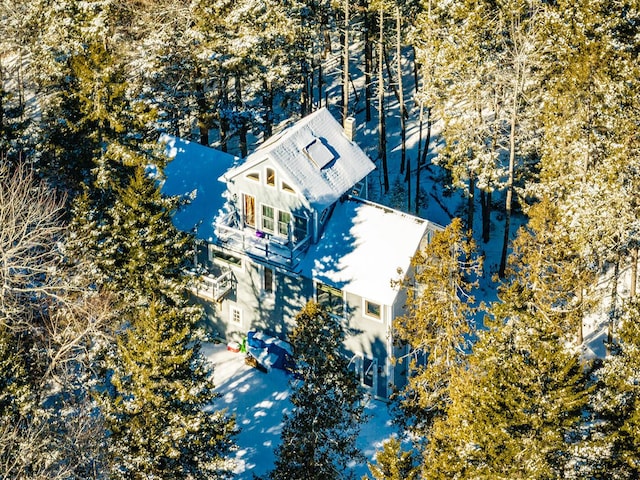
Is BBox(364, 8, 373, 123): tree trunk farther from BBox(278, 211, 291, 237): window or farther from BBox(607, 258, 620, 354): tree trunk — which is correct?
BBox(607, 258, 620, 354): tree trunk

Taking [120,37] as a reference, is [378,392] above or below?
below

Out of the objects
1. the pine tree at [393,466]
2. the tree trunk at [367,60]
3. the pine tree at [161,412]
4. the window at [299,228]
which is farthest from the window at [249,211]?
the tree trunk at [367,60]

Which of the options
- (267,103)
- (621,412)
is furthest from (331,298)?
(267,103)

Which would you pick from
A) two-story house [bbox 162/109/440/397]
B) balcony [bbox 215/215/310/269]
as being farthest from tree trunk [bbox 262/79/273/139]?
balcony [bbox 215/215/310/269]

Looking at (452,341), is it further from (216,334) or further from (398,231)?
(216,334)

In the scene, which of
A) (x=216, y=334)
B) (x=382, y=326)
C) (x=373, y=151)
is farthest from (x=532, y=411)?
(x=373, y=151)

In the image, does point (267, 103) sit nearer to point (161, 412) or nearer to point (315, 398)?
point (315, 398)
